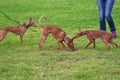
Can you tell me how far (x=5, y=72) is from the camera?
326 inches

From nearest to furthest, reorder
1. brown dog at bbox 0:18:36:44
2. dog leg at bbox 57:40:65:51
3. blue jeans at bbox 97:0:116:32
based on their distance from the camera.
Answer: dog leg at bbox 57:40:65:51 < brown dog at bbox 0:18:36:44 < blue jeans at bbox 97:0:116:32

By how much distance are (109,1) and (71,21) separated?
4.96 meters

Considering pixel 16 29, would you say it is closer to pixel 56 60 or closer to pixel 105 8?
pixel 56 60

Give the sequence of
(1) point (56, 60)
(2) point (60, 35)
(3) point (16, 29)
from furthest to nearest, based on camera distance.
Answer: (3) point (16, 29) → (2) point (60, 35) → (1) point (56, 60)

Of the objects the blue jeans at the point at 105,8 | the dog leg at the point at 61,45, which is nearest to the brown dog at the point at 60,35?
the dog leg at the point at 61,45

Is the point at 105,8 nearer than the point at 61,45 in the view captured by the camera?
No

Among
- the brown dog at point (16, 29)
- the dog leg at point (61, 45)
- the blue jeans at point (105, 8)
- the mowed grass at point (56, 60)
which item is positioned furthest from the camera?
the blue jeans at point (105, 8)

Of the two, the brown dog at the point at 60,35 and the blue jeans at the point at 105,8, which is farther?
the blue jeans at the point at 105,8

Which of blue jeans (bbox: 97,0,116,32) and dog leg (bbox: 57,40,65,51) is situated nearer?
dog leg (bbox: 57,40,65,51)

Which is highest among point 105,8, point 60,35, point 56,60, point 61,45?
point 105,8

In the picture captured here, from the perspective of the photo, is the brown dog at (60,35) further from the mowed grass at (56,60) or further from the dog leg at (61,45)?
the mowed grass at (56,60)

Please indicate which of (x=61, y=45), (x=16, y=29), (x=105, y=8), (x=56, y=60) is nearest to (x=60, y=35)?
(x=61, y=45)

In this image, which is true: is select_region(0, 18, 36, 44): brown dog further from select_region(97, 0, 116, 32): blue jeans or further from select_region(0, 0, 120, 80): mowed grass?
select_region(97, 0, 116, 32): blue jeans

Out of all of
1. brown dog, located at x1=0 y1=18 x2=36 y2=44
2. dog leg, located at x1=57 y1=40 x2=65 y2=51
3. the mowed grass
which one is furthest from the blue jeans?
brown dog, located at x1=0 y1=18 x2=36 y2=44
